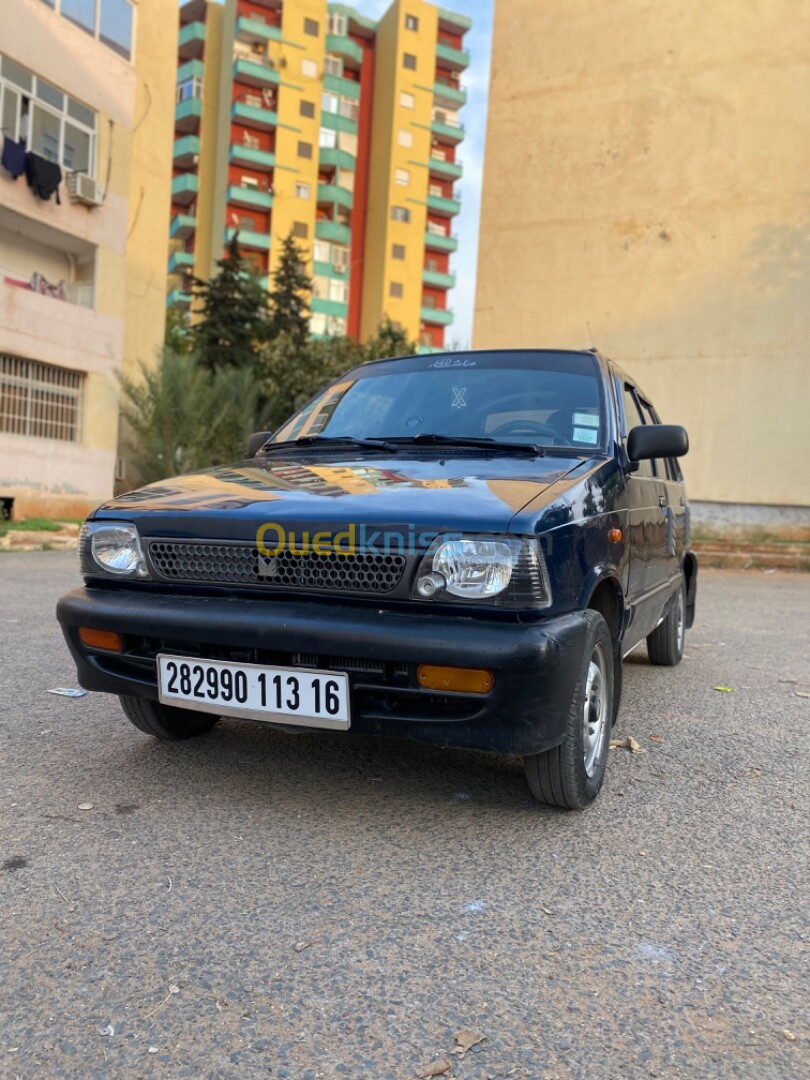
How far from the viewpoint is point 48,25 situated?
612 inches

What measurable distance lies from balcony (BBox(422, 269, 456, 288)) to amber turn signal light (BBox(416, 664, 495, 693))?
49.6 meters

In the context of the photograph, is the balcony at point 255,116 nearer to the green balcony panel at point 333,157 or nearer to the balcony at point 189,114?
the balcony at point 189,114

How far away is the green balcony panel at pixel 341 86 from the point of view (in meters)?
47.2

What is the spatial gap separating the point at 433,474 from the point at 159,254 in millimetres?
18808

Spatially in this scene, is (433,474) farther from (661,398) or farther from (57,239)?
(57,239)

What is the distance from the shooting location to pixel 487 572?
2477 millimetres

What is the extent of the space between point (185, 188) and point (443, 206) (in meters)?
14.5

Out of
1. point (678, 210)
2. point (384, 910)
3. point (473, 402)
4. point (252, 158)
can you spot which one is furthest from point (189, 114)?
point (384, 910)

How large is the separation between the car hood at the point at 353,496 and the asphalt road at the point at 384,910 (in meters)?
0.94

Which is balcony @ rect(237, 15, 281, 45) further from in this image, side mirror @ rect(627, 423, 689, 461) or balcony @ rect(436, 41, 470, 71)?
side mirror @ rect(627, 423, 689, 461)

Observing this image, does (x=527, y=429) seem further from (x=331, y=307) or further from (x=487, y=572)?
(x=331, y=307)

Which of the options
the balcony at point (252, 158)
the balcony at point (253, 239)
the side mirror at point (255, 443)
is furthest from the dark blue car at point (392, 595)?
the balcony at point (252, 158)

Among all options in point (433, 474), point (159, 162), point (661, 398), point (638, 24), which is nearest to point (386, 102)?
point (159, 162)

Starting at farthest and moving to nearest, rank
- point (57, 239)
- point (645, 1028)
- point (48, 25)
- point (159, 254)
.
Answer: point (159, 254) → point (57, 239) → point (48, 25) → point (645, 1028)
